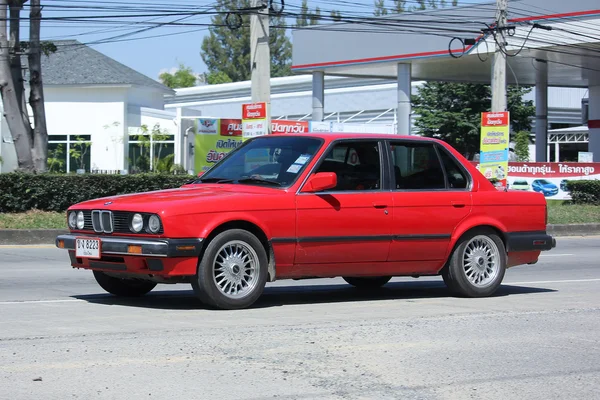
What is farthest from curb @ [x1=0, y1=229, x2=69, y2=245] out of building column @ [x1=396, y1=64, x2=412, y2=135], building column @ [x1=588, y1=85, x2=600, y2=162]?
building column @ [x1=588, y1=85, x2=600, y2=162]

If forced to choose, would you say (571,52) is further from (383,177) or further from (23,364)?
(23,364)

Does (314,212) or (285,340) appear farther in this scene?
(314,212)

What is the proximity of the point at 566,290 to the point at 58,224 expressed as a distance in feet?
37.0

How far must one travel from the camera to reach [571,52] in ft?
108

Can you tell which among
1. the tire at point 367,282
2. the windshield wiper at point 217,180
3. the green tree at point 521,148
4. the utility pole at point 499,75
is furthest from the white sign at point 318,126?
the windshield wiper at point 217,180

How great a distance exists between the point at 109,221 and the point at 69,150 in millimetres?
36881

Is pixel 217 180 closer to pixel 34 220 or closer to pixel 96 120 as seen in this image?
pixel 34 220

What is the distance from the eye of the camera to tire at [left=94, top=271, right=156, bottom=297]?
9.16 metres

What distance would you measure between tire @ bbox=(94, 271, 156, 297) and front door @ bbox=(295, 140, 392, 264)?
1.72 m

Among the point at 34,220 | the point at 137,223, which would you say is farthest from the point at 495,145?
the point at 137,223

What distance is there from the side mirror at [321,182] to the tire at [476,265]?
5.97ft

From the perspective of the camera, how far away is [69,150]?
43.9 metres

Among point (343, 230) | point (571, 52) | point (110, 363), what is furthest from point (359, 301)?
point (571, 52)

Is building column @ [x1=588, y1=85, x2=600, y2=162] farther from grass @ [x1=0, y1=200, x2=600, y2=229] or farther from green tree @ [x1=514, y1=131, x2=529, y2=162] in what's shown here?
grass @ [x1=0, y1=200, x2=600, y2=229]
